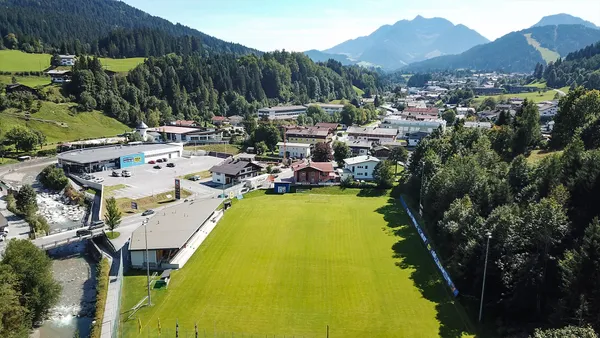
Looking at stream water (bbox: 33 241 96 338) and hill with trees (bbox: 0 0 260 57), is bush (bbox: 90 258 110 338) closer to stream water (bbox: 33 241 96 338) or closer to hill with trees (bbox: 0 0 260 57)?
stream water (bbox: 33 241 96 338)

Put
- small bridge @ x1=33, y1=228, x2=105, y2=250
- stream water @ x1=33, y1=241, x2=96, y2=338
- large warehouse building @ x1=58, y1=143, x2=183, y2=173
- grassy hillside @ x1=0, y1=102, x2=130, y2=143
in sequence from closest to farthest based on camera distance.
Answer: stream water @ x1=33, y1=241, x2=96, y2=338 < small bridge @ x1=33, y1=228, x2=105, y2=250 < large warehouse building @ x1=58, y1=143, x2=183, y2=173 < grassy hillside @ x1=0, y1=102, x2=130, y2=143

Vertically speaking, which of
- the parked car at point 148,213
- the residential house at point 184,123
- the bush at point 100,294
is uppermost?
the residential house at point 184,123

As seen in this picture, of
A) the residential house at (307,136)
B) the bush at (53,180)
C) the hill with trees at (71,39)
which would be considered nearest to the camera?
the bush at (53,180)

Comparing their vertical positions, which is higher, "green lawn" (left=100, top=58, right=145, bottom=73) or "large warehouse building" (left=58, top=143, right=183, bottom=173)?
"green lawn" (left=100, top=58, right=145, bottom=73)

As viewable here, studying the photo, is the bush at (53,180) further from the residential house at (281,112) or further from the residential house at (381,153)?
the residential house at (281,112)

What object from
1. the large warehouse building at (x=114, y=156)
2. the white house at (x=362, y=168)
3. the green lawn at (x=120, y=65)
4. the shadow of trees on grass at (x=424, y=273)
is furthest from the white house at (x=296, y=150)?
the green lawn at (x=120, y=65)

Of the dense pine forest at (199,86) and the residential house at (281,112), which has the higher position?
the dense pine forest at (199,86)

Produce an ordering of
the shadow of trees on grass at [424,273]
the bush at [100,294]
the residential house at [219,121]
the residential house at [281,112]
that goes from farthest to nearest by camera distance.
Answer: the residential house at [281,112] < the residential house at [219,121] < the shadow of trees on grass at [424,273] < the bush at [100,294]

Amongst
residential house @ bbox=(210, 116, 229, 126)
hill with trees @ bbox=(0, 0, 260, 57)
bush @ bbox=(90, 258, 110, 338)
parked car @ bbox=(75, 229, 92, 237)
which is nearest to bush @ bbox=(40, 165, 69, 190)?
parked car @ bbox=(75, 229, 92, 237)
